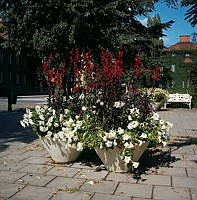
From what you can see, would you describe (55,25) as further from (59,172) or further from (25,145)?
(59,172)

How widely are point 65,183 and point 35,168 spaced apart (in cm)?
97

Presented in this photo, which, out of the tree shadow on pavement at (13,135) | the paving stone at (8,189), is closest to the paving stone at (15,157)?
the tree shadow on pavement at (13,135)

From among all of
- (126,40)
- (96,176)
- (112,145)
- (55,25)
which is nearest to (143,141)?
(112,145)

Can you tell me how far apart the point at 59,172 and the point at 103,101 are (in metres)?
1.42

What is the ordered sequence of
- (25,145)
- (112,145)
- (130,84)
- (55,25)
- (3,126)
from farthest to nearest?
(55,25), (3,126), (25,145), (130,84), (112,145)

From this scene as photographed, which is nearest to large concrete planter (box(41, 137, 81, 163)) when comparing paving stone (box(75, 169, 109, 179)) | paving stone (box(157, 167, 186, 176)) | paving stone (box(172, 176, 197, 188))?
paving stone (box(75, 169, 109, 179))

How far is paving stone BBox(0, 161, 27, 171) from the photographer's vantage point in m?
4.71

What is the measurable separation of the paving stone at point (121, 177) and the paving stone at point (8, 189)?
1.36 m

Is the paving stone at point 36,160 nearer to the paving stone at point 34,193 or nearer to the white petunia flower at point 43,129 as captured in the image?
the white petunia flower at point 43,129

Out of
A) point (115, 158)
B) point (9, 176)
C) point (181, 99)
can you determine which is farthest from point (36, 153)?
point (181, 99)

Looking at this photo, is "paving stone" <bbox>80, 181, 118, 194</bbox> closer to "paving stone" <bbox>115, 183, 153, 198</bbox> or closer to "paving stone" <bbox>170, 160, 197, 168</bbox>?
"paving stone" <bbox>115, 183, 153, 198</bbox>

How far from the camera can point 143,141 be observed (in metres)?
4.28

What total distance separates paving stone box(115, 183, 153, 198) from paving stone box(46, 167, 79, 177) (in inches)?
36.7

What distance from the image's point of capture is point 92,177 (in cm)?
426
